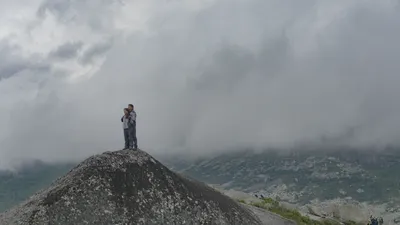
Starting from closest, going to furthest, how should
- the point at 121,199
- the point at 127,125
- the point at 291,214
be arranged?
the point at 121,199
the point at 127,125
the point at 291,214

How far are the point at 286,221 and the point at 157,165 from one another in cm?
1433

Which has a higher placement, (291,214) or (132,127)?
(132,127)

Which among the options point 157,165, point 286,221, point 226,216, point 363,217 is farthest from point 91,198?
point 363,217

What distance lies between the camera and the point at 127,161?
31203 mm

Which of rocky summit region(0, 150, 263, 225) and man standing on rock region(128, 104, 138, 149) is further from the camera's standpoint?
man standing on rock region(128, 104, 138, 149)

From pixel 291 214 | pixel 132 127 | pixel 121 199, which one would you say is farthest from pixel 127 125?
pixel 291 214

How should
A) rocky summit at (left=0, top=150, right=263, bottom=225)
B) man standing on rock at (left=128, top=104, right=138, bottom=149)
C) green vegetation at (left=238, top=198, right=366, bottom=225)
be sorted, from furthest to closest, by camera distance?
1. green vegetation at (left=238, top=198, right=366, bottom=225)
2. man standing on rock at (left=128, top=104, right=138, bottom=149)
3. rocky summit at (left=0, top=150, right=263, bottom=225)

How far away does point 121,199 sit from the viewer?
29.6 m

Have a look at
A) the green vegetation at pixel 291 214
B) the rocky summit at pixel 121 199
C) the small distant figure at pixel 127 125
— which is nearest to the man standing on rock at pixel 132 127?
the small distant figure at pixel 127 125

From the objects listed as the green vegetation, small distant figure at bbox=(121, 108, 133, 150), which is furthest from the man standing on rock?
the green vegetation

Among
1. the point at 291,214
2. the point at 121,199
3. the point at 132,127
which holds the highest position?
the point at 132,127

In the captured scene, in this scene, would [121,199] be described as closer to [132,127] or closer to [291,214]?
[132,127]

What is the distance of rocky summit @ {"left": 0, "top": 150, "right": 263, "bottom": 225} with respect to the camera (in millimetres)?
28781

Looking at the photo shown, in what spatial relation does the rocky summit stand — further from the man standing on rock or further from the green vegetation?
the green vegetation
